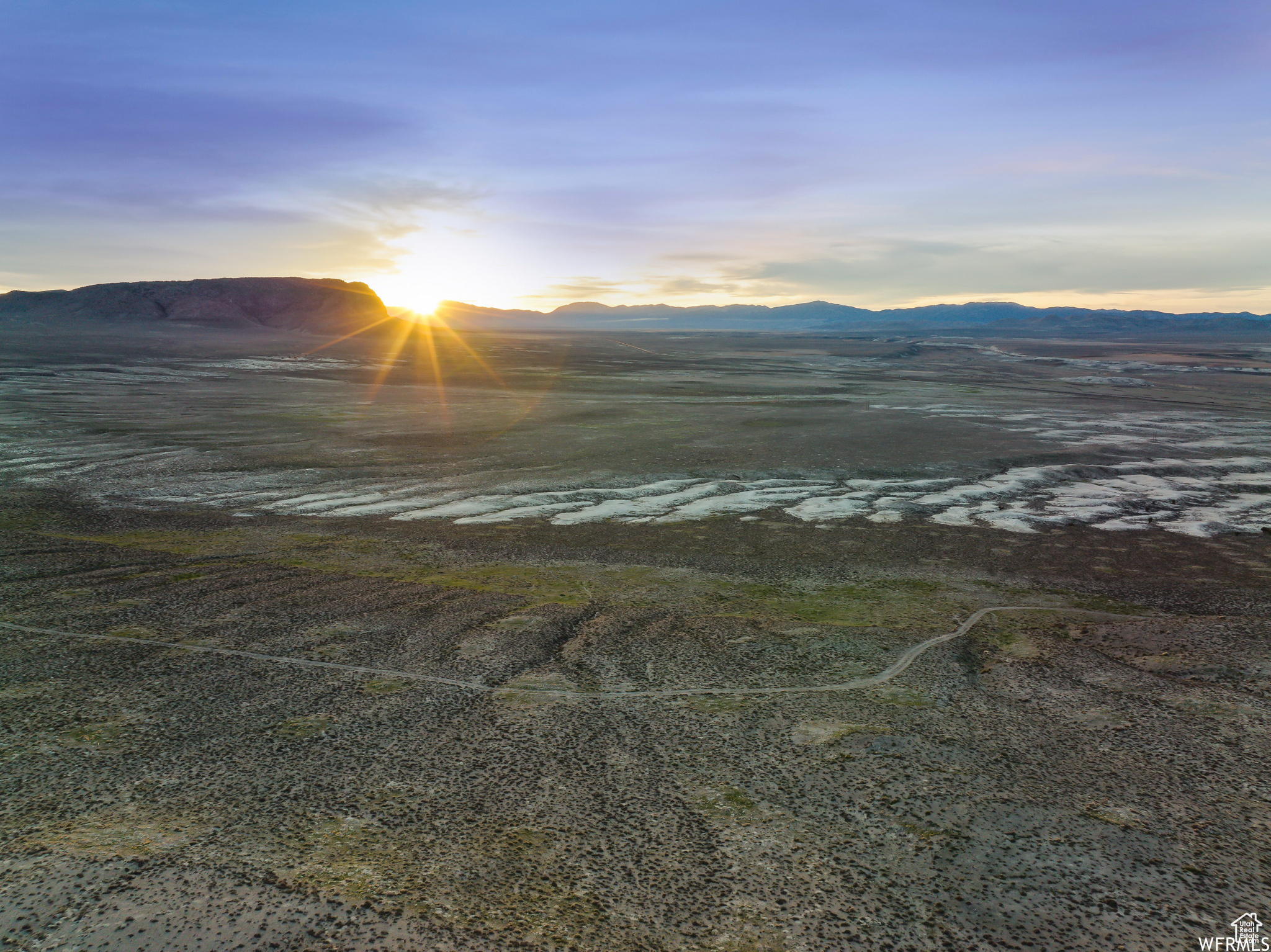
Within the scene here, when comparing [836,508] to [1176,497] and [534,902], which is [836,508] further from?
[534,902]

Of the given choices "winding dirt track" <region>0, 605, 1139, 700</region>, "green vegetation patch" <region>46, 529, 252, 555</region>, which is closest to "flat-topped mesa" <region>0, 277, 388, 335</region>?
"green vegetation patch" <region>46, 529, 252, 555</region>

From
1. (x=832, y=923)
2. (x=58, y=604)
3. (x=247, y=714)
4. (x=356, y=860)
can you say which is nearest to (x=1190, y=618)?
(x=832, y=923)

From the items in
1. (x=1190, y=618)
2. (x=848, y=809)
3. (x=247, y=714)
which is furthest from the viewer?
(x=1190, y=618)

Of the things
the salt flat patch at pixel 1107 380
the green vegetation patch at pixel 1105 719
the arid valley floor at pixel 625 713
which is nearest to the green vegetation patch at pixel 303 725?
the arid valley floor at pixel 625 713

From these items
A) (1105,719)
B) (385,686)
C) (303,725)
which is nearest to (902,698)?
(1105,719)

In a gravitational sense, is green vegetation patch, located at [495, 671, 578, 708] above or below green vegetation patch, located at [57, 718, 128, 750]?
below

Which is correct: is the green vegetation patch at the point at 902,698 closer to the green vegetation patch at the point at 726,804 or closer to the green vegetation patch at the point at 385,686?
the green vegetation patch at the point at 726,804

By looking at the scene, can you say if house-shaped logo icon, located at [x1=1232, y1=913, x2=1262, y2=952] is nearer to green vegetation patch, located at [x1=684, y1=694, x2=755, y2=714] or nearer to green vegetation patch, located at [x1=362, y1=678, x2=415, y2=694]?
green vegetation patch, located at [x1=684, y1=694, x2=755, y2=714]
